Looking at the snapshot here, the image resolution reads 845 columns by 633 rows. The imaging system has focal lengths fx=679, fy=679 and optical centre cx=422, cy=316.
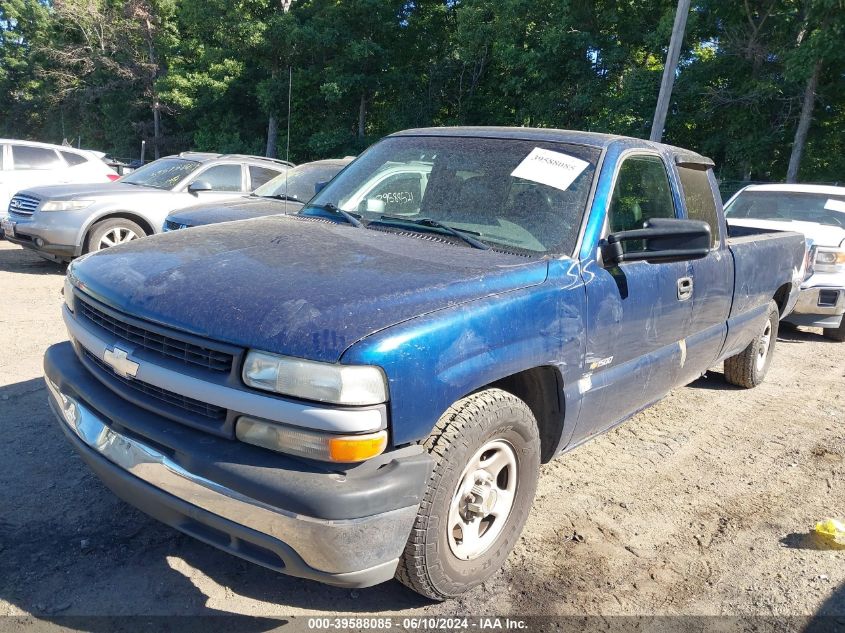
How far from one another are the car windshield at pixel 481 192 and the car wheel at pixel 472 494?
0.87m

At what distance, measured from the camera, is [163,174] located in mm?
9656

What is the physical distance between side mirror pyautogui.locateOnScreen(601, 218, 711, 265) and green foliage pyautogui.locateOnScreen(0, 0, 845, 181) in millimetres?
14743

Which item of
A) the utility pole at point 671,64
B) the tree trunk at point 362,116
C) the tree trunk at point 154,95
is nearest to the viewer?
the utility pole at point 671,64

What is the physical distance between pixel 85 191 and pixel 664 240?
25.8 feet

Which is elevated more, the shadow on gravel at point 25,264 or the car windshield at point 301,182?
the car windshield at point 301,182

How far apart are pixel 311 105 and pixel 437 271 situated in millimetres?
27890

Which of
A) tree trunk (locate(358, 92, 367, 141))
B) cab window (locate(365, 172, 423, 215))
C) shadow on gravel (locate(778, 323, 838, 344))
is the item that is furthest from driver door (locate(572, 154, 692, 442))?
tree trunk (locate(358, 92, 367, 141))

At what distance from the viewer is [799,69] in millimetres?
15383

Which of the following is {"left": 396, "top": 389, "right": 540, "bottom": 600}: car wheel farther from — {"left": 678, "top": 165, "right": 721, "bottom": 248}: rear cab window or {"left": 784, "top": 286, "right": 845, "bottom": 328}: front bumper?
{"left": 784, "top": 286, "right": 845, "bottom": 328}: front bumper

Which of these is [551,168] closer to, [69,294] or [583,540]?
[583,540]

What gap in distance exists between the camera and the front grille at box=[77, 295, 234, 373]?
7.53 ft

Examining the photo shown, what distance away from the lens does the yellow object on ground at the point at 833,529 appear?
11.0 feet

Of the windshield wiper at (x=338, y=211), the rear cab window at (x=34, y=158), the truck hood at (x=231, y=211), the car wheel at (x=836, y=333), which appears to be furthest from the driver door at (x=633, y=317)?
the rear cab window at (x=34, y=158)

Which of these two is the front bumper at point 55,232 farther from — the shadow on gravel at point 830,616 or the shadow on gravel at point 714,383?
the shadow on gravel at point 830,616
